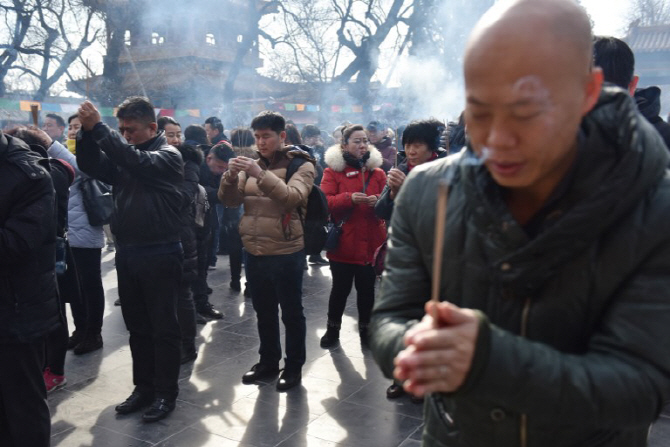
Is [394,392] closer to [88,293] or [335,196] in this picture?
[335,196]

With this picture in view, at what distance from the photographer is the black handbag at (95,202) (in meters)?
5.17

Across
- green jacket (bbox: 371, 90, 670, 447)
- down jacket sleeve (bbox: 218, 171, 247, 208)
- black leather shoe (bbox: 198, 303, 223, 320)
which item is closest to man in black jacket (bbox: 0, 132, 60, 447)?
down jacket sleeve (bbox: 218, 171, 247, 208)

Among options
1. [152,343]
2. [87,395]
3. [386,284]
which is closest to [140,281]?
[152,343]

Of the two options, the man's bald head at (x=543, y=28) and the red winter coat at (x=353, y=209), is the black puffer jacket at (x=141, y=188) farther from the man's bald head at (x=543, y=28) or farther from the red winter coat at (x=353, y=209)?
the man's bald head at (x=543, y=28)

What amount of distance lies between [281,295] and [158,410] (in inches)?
46.1

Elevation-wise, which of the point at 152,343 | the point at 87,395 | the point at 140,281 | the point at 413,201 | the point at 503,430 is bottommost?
the point at 87,395

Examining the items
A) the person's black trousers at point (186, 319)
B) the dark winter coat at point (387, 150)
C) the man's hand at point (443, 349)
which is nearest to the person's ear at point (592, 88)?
the man's hand at point (443, 349)

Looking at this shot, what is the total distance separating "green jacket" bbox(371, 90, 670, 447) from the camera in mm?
1070

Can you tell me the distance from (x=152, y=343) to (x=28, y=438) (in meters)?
1.33

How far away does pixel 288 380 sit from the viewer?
447cm

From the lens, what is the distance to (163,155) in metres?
3.89

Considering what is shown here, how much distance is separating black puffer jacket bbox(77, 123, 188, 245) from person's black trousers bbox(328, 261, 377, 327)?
5.66ft

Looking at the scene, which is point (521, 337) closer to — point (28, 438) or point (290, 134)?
point (28, 438)

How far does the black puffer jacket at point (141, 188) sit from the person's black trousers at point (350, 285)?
1724 millimetres
